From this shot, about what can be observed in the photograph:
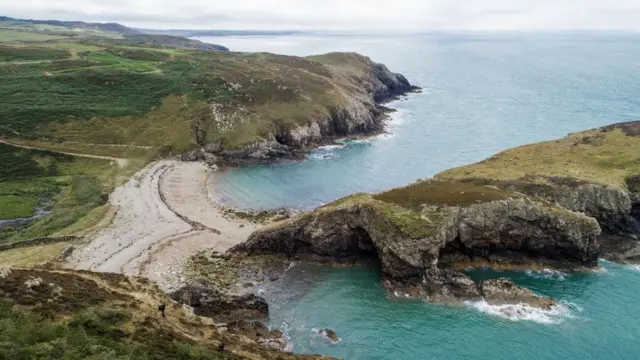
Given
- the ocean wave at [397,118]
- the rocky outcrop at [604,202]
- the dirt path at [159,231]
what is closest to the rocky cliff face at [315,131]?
the ocean wave at [397,118]

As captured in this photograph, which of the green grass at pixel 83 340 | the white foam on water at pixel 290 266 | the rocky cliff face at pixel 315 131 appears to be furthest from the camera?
the rocky cliff face at pixel 315 131

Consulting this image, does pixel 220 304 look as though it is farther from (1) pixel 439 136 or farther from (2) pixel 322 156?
(1) pixel 439 136

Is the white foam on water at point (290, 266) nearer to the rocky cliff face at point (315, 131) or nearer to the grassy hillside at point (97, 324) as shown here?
the grassy hillside at point (97, 324)

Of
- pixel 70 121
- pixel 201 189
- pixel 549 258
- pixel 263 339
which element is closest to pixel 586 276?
pixel 549 258

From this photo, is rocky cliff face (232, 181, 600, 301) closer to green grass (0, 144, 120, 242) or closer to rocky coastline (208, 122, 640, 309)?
rocky coastline (208, 122, 640, 309)

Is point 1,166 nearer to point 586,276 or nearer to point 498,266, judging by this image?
point 498,266

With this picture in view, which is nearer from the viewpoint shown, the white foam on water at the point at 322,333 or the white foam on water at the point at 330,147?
the white foam on water at the point at 322,333
